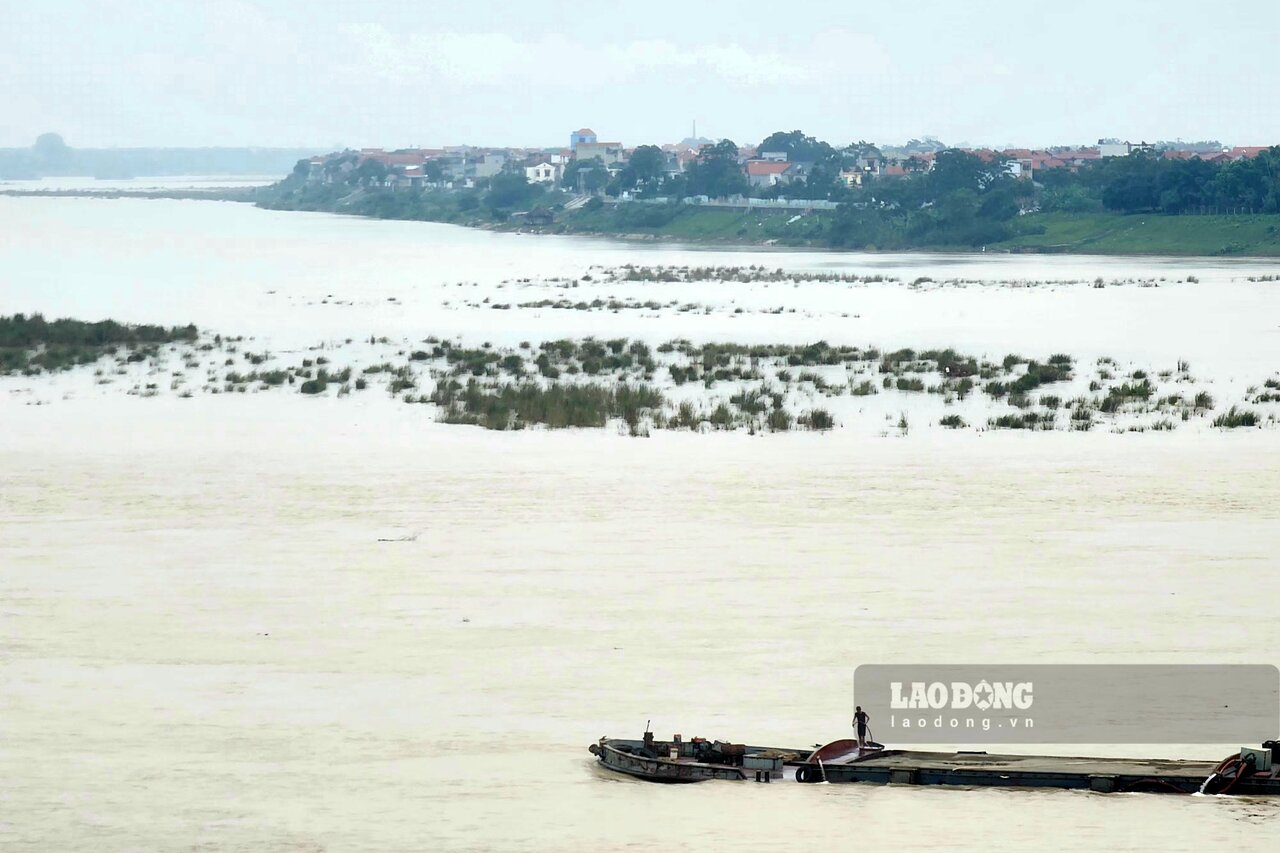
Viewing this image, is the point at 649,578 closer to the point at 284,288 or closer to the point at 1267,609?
the point at 1267,609

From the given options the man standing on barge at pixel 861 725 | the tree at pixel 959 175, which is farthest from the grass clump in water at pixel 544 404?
the tree at pixel 959 175

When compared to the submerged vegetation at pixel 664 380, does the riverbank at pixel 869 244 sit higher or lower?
higher

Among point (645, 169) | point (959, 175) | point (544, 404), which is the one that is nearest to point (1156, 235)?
point (959, 175)

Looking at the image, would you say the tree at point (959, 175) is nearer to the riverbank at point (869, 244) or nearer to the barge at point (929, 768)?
the riverbank at point (869, 244)

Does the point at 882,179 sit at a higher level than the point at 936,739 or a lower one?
higher

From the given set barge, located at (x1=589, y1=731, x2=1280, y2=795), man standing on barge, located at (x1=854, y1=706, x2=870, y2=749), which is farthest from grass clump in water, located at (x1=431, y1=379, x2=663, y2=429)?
barge, located at (x1=589, y1=731, x2=1280, y2=795)

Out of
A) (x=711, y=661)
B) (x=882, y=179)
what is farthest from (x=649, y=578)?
(x=882, y=179)
